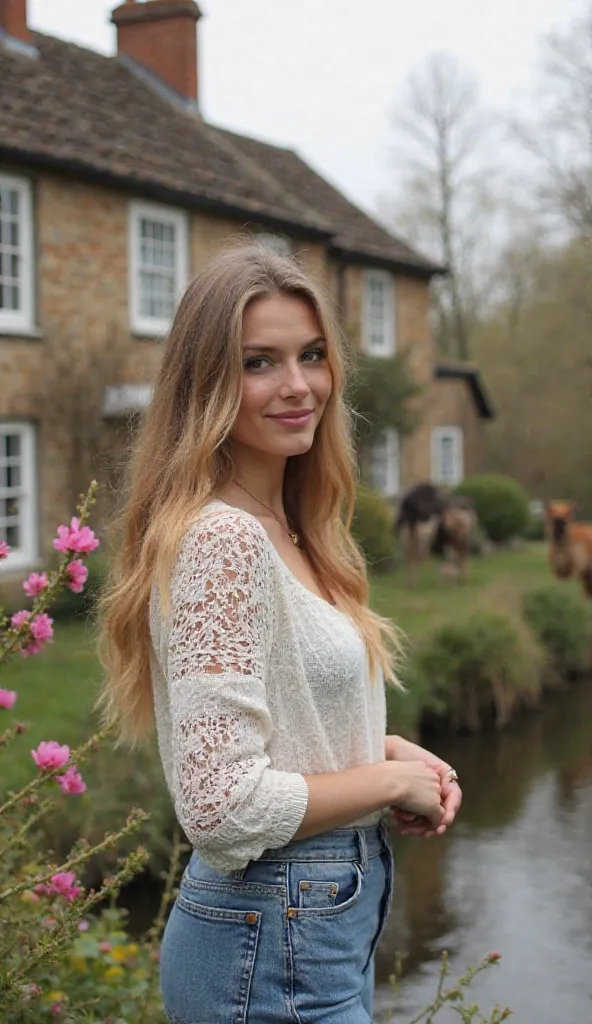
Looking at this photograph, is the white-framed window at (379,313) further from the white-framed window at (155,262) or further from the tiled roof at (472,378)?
the white-framed window at (155,262)

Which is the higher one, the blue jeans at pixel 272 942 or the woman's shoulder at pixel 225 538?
the woman's shoulder at pixel 225 538

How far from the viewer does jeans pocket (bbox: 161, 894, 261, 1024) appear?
1.90 metres

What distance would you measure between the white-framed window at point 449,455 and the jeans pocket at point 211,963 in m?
23.4

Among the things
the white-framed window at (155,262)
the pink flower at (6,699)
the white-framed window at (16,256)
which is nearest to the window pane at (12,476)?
the white-framed window at (16,256)

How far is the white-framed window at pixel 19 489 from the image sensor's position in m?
13.7

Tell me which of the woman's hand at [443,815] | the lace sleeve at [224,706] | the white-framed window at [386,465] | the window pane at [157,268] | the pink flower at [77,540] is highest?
the window pane at [157,268]

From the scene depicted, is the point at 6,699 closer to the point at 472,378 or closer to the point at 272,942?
the point at 272,942

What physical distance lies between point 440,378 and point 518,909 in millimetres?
19266

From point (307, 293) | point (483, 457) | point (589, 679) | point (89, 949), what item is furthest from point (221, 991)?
point (483, 457)

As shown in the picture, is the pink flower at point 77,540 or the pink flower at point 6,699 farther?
the pink flower at point 6,699

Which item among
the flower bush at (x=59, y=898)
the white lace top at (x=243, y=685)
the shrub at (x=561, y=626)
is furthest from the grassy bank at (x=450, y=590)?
the white lace top at (x=243, y=685)

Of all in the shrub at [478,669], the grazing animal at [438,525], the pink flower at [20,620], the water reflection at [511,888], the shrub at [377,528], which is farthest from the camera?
the grazing animal at [438,525]

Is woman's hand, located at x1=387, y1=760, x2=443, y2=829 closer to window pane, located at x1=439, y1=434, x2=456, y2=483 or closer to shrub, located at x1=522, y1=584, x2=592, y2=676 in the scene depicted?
shrub, located at x1=522, y1=584, x2=592, y2=676

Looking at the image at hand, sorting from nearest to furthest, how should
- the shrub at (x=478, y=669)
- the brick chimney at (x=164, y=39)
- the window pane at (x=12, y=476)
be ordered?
the shrub at (x=478, y=669) → the window pane at (x=12, y=476) → the brick chimney at (x=164, y=39)
